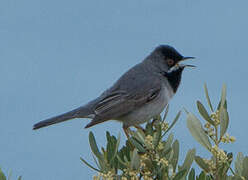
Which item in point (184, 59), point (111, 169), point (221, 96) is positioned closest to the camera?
point (221, 96)

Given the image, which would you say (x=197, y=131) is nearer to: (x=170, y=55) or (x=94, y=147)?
(x=94, y=147)

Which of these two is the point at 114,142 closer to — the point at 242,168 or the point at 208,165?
the point at 208,165

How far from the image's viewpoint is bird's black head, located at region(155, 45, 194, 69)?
7.48m

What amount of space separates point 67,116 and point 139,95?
126cm

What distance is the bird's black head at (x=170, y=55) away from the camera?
7.48 metres

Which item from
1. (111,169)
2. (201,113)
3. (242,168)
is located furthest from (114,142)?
(242,168)

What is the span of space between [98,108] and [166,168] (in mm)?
4038

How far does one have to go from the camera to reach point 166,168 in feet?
9.42

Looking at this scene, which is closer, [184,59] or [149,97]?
[149,97]

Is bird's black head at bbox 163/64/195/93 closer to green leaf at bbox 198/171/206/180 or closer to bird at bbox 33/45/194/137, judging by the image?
bird at bbox 33/45/194/137

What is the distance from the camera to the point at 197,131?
278 cm

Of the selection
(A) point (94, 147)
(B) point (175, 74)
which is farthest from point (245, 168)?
(B) point (175, 74)

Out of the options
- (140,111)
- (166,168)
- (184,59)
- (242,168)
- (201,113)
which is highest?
(184,59)

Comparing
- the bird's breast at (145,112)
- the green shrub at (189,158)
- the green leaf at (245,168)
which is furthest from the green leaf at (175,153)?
the bird's breast at (145,112)
